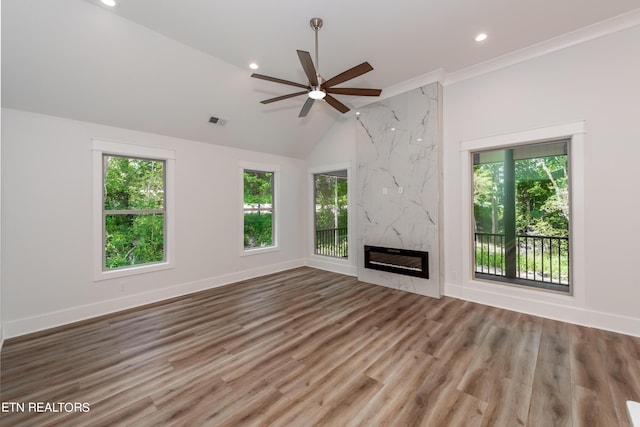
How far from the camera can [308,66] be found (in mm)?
2602

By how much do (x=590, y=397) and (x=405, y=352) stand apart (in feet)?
4.63

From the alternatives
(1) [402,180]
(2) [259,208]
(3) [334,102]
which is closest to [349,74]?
(3) [334,102]

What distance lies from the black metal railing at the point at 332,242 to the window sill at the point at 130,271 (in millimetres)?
3381

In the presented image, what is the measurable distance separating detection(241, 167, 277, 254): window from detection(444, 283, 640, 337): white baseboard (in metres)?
3.90

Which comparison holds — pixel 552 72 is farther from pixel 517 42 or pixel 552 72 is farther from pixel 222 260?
pixel 222 260

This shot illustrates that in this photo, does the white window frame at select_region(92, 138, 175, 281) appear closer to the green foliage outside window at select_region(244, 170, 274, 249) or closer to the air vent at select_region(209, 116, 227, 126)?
the air vent at select_region(209, 116, 227, 126)

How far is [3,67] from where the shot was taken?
9.23 feet

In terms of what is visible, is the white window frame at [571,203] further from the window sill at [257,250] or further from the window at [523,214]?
the window sill at [257,250]

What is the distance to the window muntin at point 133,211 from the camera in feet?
13.0

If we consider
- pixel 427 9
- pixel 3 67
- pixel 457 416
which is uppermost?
pixel 427 9

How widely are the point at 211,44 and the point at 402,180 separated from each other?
3.61 m

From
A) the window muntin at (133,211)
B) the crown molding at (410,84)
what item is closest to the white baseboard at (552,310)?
the crown molding at (410,84)

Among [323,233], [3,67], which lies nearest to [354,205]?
→ [323,233]

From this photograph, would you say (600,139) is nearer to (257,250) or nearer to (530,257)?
(530,257)
